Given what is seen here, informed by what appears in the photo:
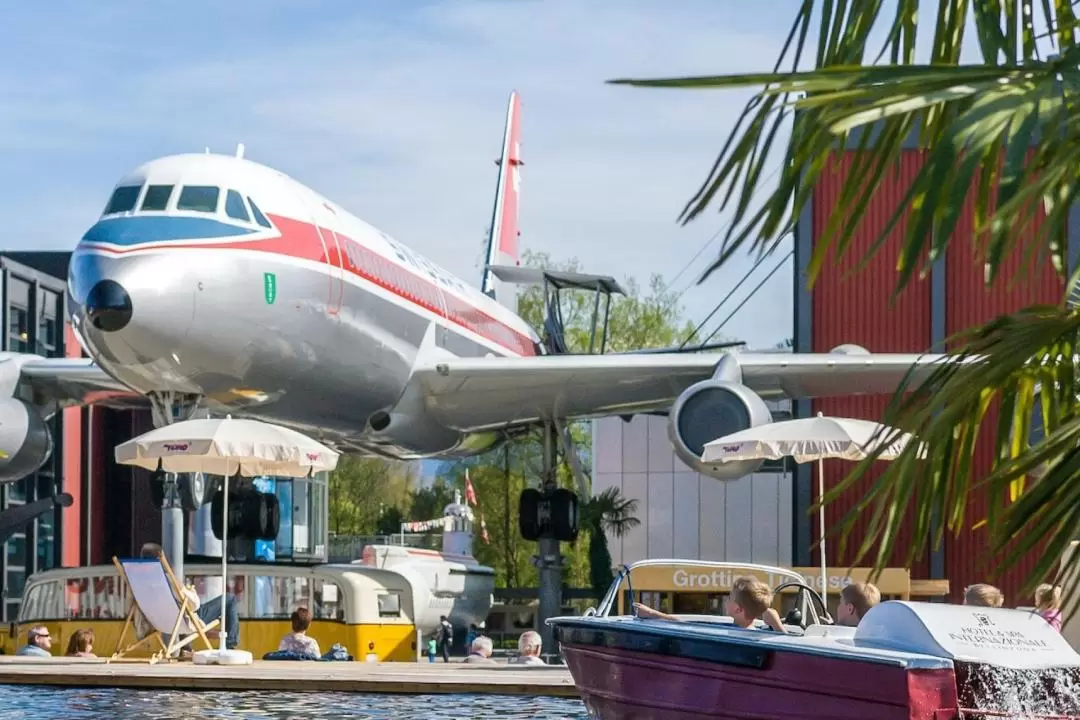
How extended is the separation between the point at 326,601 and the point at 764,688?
36.3ft

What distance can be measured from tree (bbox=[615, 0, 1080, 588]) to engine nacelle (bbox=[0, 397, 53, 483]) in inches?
660

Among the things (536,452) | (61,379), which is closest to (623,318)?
(536,452)

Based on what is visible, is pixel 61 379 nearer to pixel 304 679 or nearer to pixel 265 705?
pixel 304 679

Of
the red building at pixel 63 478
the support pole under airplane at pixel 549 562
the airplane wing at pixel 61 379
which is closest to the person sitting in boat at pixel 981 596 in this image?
the airplane wing at pixel 61 379

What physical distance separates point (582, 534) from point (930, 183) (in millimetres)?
51815

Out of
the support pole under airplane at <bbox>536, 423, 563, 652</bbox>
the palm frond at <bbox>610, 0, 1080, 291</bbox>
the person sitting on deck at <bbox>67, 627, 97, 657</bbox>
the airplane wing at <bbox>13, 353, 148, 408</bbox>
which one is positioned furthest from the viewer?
the support pole under airplane at <bbox>536, 423, 563, 652</bbox>

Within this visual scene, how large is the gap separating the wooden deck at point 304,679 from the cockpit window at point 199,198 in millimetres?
5480

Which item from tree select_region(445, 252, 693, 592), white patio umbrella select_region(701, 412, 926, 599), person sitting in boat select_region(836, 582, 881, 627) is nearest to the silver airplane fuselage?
white patio umbrella select_region(701, 412, 926, 599)

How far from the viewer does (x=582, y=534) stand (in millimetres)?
54719

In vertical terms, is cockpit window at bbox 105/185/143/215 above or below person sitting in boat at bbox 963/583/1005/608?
above

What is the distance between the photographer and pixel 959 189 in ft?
10.6

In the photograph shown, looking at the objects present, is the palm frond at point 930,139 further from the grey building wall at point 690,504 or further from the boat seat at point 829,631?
the grey building wall at point 690,504

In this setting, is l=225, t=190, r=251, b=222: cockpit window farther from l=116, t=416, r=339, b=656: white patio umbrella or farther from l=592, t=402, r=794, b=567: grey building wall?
l=592, t=402, r=794, b=567: grey building wall

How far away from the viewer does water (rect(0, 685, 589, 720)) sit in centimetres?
997
